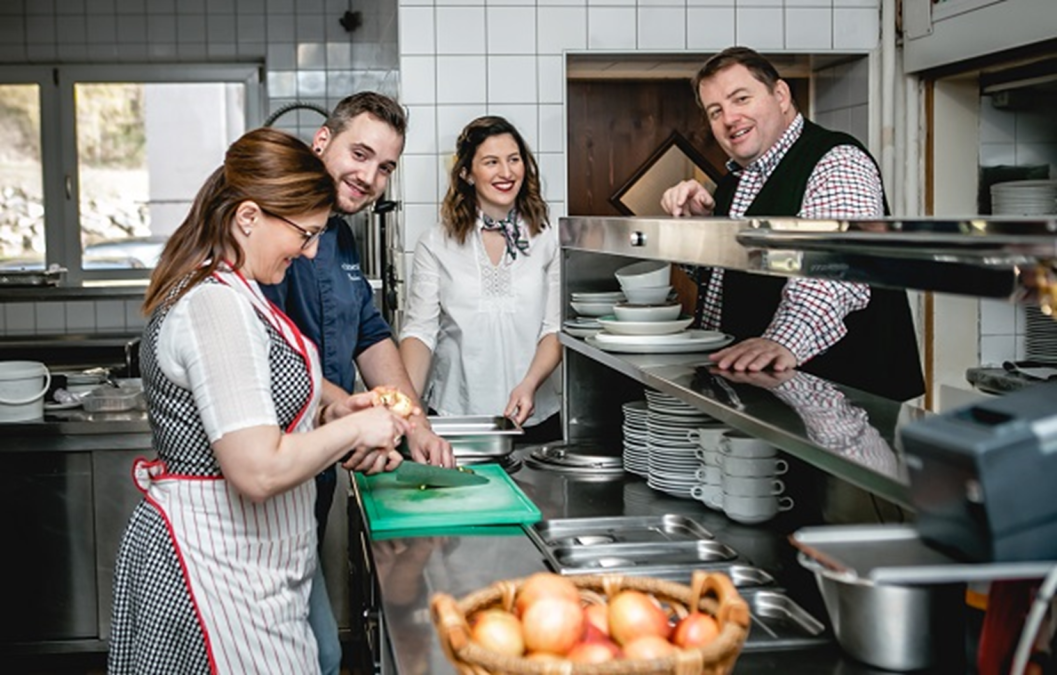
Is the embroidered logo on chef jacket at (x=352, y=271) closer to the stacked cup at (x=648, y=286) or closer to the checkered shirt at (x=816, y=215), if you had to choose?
the stacked cup at (x=648, y=286)

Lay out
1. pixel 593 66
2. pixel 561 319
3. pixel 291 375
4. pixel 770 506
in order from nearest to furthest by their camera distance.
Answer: pixel 291 375, pixel 770 506, pixel 561 319, pixel 593 66

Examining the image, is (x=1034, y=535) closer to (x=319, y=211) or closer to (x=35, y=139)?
(x=319, y=211)

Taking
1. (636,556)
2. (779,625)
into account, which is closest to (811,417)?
(779,625)

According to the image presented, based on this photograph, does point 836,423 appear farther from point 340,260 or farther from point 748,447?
point 340,260

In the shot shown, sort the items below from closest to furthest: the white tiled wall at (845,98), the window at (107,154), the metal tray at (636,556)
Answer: the metal tray at (636,556) → the white tiled wall at (845,98) → the window at (107,154)

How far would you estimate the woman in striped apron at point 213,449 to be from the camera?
209 centimetres

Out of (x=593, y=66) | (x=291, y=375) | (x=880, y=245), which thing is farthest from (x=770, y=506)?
(x=593, y=66)

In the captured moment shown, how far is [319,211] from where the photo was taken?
220cm

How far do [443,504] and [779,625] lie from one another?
91 cm

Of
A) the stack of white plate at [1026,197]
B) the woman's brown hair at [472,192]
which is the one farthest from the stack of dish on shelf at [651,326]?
the stack of white plate at [1026,197]

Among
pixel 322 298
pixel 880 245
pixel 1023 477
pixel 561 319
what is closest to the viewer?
pixel 1023 477

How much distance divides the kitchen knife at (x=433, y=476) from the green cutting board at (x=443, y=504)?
0.02 meters

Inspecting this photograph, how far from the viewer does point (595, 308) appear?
10.3 ft

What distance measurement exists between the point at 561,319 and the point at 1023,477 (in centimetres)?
232
